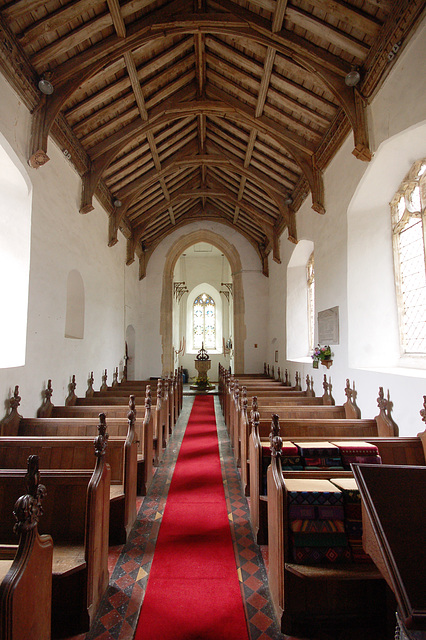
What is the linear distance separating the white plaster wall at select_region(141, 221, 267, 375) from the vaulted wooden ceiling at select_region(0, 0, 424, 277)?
354 cm

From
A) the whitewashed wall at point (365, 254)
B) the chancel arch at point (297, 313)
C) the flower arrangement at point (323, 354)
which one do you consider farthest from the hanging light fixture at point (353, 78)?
the chancel arch at point (297, 313)

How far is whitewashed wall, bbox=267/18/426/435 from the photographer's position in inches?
136

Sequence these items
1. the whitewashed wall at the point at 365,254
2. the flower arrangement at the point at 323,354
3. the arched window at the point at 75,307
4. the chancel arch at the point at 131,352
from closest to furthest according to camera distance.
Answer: the whitewashed wall at the point at 365,254 → the flower arrangement at the point at 323,354 → the arched window at the point at 75,307 → the chancel arch at the point at 131,352

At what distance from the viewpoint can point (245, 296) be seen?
11391mm

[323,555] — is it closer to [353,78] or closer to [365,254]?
[365,254]

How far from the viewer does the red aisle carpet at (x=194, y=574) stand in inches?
71.2

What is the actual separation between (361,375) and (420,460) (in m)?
1.63

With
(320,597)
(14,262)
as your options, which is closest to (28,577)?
(320,597)

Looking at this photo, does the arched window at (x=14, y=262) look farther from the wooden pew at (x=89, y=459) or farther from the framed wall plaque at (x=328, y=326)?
the framed wall plaque at (x=328, y=326)

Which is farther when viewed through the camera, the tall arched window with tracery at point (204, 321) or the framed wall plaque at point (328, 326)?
the tall arched window with tracery at point (204, 321)

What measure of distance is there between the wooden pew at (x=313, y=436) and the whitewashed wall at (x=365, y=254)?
0.77 feet

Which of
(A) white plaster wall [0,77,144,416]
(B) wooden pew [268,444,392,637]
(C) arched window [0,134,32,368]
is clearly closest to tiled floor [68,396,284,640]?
(B) wooden pew [268,444,392,637]

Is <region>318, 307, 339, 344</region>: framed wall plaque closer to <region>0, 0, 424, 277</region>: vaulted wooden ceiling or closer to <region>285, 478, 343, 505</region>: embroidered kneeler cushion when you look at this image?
<region>0, 0, 424, 277</region>: vaulted wooden ceiling

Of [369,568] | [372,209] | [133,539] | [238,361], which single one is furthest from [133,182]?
[369,568]
